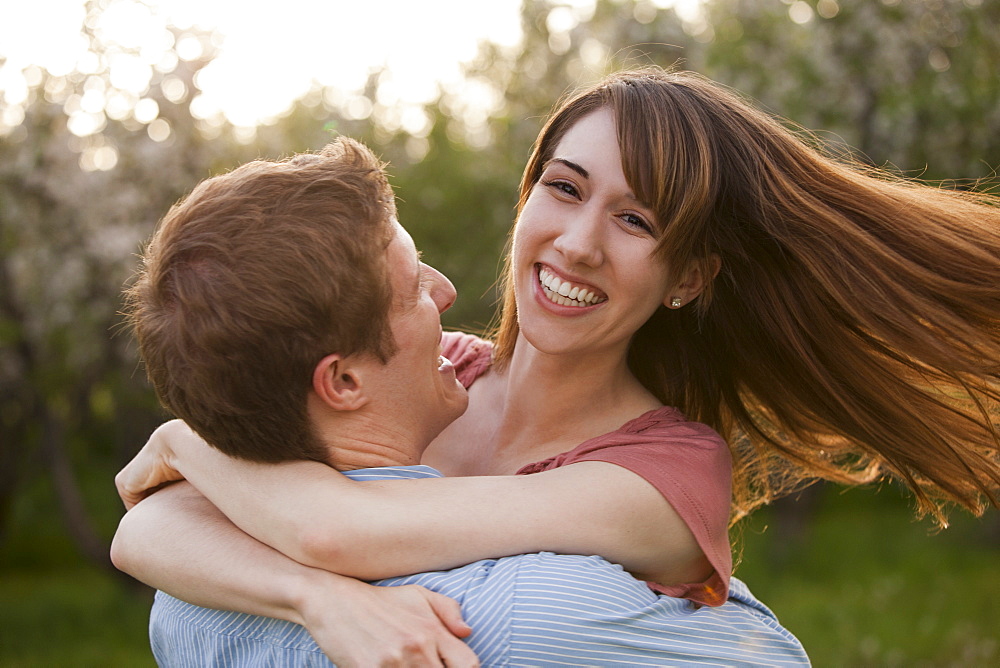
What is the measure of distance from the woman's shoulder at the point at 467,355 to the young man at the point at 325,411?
0.81 metres

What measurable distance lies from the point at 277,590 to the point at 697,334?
4.77 ft

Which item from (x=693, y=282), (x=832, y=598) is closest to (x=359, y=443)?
(x=693, y=282)

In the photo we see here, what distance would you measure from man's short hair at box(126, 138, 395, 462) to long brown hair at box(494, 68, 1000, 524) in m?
0.78

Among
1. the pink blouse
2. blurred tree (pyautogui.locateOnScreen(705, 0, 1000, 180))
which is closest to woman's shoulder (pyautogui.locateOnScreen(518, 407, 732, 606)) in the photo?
the pink blouse

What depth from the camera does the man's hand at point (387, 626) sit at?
5.92 ft

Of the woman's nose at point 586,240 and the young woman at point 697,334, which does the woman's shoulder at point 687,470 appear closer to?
the young woman at point 697,334

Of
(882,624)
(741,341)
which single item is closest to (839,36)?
(882,624)

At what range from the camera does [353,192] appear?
208cm

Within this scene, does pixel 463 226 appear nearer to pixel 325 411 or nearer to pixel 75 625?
pixel 75 625

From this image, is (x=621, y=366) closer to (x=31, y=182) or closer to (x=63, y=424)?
(x=31, y=182)

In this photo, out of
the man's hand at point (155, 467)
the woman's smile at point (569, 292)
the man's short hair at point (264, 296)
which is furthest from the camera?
the woman's smile at point (569, 292)

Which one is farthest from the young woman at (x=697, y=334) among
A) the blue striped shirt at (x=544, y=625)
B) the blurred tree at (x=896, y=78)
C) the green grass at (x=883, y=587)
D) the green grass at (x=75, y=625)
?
the green grass at (x=75, y=625)

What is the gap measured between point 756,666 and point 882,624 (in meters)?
6.20

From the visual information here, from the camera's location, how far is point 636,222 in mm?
2498
